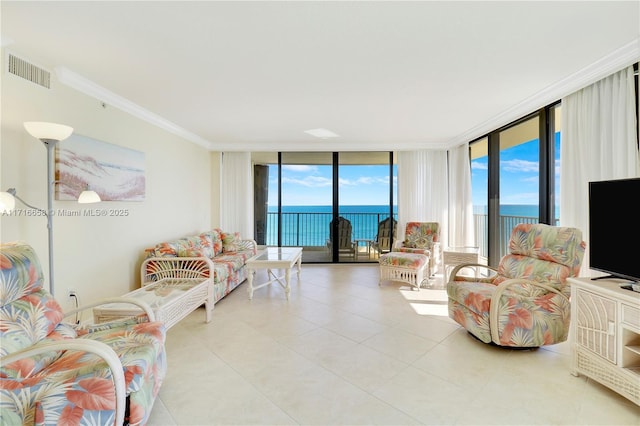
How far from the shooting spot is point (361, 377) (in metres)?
2.04

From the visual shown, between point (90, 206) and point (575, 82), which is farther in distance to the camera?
point (90, 206)

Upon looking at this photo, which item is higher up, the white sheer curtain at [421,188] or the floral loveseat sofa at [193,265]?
the white sheer curtain at [421,188]

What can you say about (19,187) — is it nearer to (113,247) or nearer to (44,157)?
(44,157)

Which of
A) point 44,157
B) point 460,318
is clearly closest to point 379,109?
point 460,318

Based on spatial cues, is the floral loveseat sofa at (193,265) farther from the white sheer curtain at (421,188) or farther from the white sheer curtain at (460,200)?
the white sheer curtain at (460,200)

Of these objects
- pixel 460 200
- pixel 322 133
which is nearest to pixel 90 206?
pixel 322 133

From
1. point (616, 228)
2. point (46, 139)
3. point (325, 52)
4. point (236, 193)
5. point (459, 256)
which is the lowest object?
point (459, 256)

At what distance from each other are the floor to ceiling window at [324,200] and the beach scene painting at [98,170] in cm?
296

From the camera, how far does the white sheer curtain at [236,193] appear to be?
5953 mm

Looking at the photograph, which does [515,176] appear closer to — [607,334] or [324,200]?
[324,200]

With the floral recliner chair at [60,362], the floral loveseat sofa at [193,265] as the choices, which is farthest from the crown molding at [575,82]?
the floral loveseat sofa at [193,265]

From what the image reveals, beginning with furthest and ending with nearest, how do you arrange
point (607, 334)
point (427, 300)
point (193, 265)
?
1. point (427, 300)
2. point (193, 265)
3. point (607, 334)

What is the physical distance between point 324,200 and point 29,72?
5015mm

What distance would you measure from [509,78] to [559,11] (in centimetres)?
103
